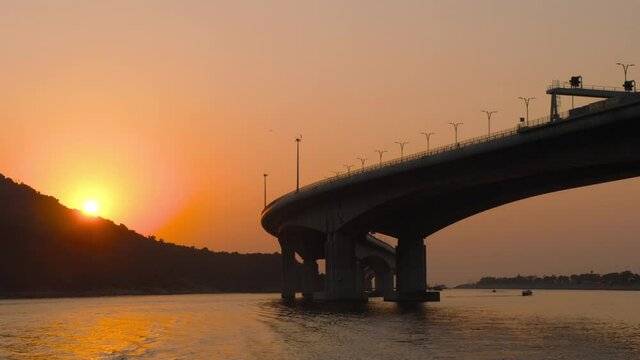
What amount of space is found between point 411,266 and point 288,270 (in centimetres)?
4470

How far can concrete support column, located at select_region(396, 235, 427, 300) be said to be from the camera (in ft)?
408

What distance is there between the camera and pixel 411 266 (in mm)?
125000

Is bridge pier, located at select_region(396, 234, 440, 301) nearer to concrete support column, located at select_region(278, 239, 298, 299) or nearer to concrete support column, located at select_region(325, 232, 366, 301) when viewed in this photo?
concrete support column, located at select_region(325, 232, 366, 301)

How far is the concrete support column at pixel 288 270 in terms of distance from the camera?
536 ft

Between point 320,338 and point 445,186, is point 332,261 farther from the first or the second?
point 320,338

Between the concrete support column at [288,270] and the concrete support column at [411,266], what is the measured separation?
40121mm

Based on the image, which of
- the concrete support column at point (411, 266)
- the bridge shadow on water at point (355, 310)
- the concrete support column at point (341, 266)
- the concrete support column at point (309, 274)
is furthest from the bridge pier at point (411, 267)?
the concrete support column at point (309, 274)

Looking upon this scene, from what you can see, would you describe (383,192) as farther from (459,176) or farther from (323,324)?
(323,324)

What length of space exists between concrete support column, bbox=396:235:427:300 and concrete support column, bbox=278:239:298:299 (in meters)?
40.1

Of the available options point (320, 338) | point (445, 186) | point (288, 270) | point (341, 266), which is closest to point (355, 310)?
point (445, 186)

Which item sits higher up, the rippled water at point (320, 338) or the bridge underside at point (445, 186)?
the bridge underside at point (445, 186)

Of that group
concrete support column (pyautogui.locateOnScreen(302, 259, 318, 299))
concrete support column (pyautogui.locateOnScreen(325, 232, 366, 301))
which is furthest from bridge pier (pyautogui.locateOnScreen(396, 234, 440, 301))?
concrete support column (pyautogui.locateOnScreen(302, 259, 318, 299))

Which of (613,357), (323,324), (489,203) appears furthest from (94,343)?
(489,203)

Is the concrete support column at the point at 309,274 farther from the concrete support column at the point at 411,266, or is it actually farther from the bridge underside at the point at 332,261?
the concrete support column at the point at 411,266
